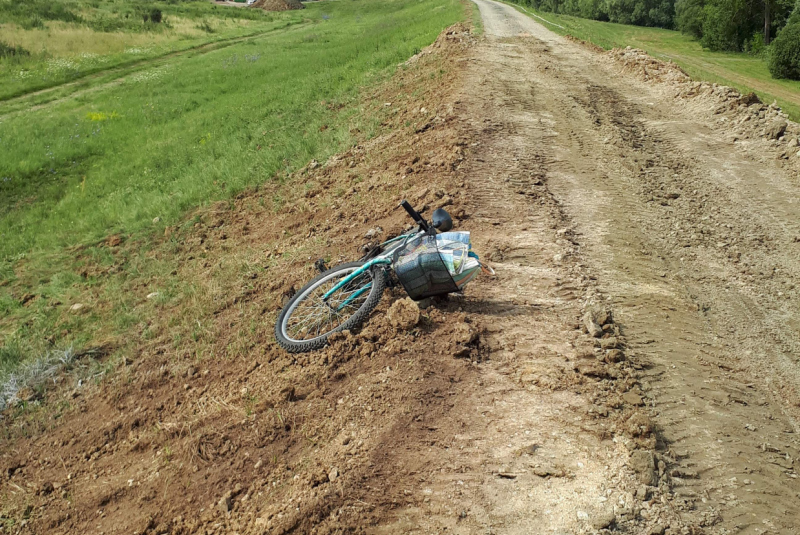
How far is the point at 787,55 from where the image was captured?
29.3 meters

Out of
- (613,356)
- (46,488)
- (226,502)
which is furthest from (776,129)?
(46,488)

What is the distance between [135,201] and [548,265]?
35.2 ft

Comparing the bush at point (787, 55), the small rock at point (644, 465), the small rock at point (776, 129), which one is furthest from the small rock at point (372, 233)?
the bush at point (787, 55)

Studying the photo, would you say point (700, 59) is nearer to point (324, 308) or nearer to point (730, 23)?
point (730, 23)

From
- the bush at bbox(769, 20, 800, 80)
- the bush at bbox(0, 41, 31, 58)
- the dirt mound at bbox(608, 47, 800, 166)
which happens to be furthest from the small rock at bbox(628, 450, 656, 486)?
the bush at bbox(0, 41, 31, 58)

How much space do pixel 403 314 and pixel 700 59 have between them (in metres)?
36.6

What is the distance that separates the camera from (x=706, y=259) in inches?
284

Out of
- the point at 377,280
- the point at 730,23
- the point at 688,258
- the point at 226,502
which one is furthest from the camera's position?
the point at 730,23

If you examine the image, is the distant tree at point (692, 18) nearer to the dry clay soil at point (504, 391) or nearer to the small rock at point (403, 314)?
the dry clay soil at point (504, 391)

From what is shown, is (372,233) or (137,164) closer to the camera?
(372,233)

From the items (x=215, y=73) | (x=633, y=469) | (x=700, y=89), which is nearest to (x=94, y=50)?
(x=215, y=73)

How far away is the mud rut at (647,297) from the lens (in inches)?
156

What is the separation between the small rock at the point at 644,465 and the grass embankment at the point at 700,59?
1205 cm

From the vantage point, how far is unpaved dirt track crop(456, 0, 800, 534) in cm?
421
